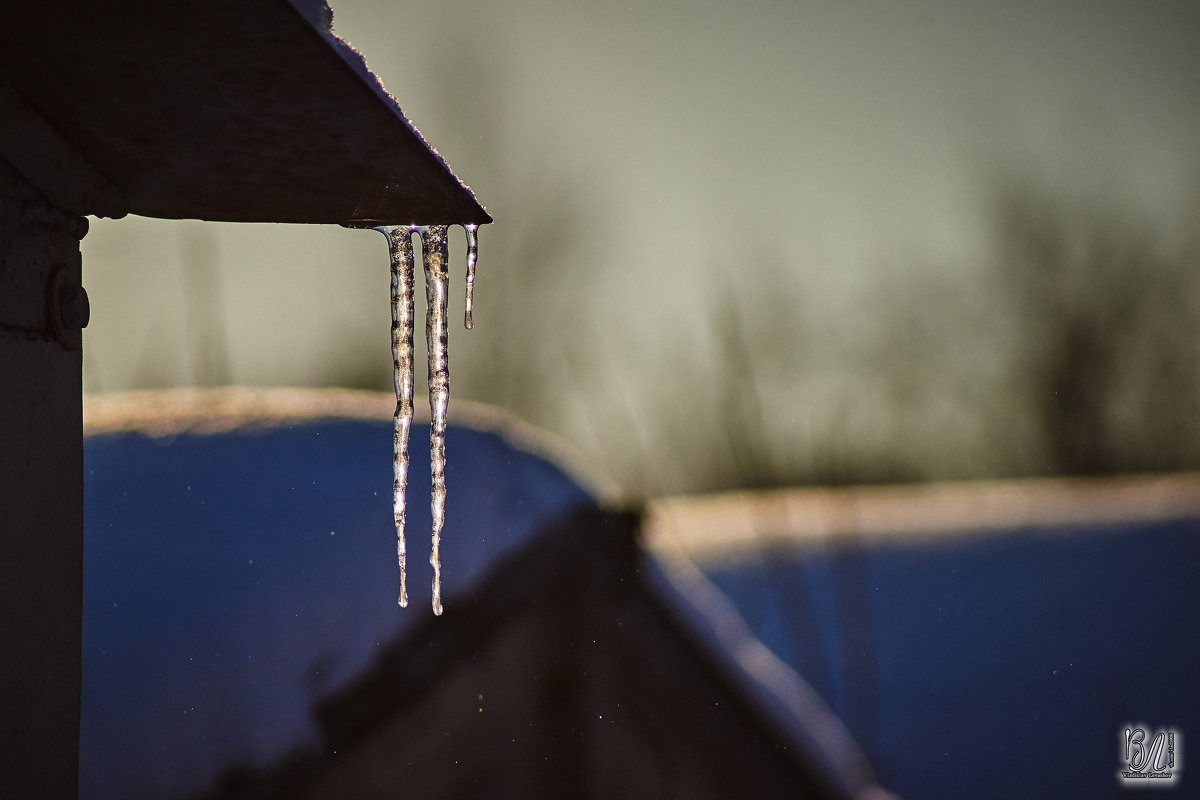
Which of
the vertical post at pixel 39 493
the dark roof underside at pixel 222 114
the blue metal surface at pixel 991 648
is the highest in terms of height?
the dark roof underside at pixel 222 114

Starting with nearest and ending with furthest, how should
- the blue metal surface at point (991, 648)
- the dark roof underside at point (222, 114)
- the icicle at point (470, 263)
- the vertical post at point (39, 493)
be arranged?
1. the dark roof underside at point (222, 114)
2. the vertical post at point (39, 493)
3. the icicle at point (470, 263)
4. the blue metal surface at point (991, 648)

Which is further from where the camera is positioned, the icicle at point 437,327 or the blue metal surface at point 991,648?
the blue metal surface at point 991,648

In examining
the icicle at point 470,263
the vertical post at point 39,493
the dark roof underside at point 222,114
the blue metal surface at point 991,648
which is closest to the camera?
the dark roof underside at point 222,114

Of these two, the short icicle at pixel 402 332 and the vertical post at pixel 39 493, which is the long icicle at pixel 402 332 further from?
the vertical post at pixel 39 493

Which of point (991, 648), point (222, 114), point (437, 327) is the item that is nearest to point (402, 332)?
point (437, 327)

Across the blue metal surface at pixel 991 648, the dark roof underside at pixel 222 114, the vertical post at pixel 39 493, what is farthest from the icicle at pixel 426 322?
the blue metal surface at pixel 991 648

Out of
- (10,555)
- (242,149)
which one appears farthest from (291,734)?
(242,149)

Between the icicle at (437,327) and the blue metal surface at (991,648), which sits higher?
the icicle at (437,327)

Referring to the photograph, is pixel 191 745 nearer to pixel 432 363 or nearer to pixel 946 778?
pixel 432 363

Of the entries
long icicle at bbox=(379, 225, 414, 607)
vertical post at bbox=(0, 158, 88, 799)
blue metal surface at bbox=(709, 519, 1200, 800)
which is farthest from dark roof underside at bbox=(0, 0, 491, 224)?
blue metal surface at bbox=(709, 519, 1200, 800)
